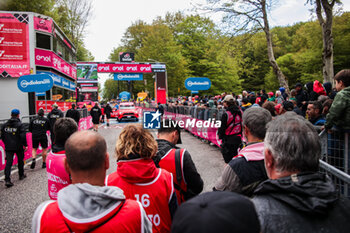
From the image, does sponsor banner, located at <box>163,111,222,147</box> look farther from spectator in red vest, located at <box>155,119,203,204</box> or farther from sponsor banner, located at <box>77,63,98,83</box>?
sponsor banner, located at <box>77,63,98,83</box>

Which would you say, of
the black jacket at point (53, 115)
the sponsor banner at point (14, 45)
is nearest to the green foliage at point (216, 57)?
the sponsor banner at point (14, 45)

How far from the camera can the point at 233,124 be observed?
5.65 metres

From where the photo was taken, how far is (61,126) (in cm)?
354

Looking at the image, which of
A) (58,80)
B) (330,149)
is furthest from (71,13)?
(330,149)

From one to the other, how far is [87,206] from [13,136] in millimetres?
6496

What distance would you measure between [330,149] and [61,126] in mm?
4133

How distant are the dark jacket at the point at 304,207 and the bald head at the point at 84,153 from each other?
0.99 metres

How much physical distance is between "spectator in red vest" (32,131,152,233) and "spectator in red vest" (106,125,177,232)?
53 cm

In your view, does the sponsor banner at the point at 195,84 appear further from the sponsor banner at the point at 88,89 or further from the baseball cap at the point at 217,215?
the sponsor banner at the point at 88,89

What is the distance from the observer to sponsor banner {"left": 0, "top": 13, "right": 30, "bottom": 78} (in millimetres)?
17812

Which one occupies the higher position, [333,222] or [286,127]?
[286,127]

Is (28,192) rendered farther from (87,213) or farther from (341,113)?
(341,113)

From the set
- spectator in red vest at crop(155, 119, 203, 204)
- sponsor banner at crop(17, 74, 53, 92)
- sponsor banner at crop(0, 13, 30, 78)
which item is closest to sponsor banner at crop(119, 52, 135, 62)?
sponsor banner at crop(0, 13, 30, 78)

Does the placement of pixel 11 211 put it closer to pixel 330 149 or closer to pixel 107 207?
A: pixel 107 207
